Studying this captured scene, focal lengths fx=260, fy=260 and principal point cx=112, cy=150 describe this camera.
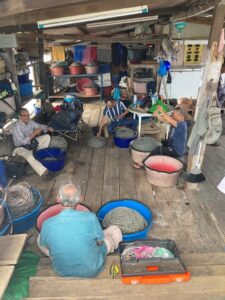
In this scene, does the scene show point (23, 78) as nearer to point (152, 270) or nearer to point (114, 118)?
point (114, 118)

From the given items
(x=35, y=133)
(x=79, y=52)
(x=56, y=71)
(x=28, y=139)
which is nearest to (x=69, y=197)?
(x=28, y=139)

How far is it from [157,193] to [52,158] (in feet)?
7.04

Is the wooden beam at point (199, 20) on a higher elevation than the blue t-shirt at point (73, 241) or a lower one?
higher

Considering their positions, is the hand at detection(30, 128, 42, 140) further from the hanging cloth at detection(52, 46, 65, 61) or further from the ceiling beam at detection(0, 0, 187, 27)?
the hanging cloth at detection(52, 46, 65, 61)

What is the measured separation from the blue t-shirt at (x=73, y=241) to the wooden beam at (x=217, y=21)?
114 inches

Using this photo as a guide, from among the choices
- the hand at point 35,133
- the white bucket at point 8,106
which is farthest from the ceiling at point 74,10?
the hand at point 35,133

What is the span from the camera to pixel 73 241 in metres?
2.26

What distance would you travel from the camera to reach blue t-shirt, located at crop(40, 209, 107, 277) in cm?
224

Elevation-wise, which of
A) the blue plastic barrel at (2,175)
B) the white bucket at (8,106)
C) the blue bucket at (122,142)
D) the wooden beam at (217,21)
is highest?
the wooden beam at (217,21)

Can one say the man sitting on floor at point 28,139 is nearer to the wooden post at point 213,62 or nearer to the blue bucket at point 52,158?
the blue bucket at point 52,158

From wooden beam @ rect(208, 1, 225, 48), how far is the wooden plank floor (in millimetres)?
2320

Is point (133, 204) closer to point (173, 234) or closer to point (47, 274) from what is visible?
point (173, 234)

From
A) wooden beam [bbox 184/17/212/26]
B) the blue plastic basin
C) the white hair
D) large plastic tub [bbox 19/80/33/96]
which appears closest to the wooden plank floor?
the blue plastic basin

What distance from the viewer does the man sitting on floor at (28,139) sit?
4824 mm
